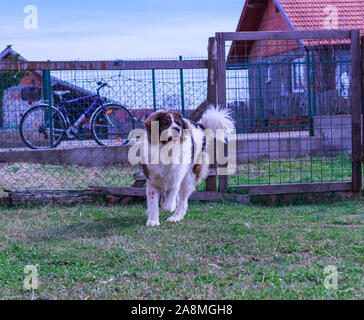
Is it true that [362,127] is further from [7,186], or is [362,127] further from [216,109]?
[7,186]

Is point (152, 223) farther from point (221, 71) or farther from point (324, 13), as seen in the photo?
point (324, 13)

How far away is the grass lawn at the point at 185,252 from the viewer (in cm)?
307

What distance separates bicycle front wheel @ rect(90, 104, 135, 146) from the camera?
8.74 m

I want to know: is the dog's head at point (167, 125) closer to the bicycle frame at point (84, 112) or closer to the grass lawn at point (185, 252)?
the grass lawn at point (185, 252)

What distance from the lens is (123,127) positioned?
8.83m

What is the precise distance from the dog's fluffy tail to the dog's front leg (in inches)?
47.1

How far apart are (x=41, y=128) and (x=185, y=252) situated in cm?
618

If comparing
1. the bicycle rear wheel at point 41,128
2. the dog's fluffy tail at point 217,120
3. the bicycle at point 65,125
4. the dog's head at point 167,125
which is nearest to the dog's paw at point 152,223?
the dog's head at point 167,125

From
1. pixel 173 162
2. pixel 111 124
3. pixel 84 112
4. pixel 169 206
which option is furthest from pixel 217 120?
pixel 84 112

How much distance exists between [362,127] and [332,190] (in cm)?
98

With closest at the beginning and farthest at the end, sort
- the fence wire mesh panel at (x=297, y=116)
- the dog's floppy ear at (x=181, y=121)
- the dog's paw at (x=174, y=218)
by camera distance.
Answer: the dog's floppy ear at (x=181, y=121), the dog's paw at (x=174, y=218), the fence wire mesh panel at (x=297, y=116)

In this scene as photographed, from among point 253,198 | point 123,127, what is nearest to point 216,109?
point 253,198

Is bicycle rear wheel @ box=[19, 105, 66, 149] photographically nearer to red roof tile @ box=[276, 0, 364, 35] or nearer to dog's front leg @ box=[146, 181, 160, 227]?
dog's front leg @ box=[146, 181, 160, 227]

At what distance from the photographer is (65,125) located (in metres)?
9.40
